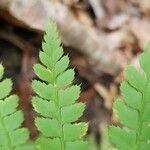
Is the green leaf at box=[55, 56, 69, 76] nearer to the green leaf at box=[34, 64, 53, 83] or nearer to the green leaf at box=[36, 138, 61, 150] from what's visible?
the green leaf at box=[34, 64, 53, 83]

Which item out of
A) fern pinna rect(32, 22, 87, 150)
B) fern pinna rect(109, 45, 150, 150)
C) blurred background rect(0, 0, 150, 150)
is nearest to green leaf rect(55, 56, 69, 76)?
fern pinna rect(32, 22, 87, 150)

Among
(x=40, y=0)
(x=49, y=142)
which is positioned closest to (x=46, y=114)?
(x=49, y=142)

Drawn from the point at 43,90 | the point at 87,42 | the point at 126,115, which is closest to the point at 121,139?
the point at 126,115

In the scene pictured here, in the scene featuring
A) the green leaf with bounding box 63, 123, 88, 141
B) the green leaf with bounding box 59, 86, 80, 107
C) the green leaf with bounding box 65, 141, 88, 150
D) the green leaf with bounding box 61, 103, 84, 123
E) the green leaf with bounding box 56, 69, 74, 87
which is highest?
the green leaf with bounding box 56, 69, 74, 87

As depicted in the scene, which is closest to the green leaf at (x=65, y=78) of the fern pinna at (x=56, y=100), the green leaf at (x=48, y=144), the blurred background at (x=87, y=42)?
the fern pinna at (x=56, y=100)

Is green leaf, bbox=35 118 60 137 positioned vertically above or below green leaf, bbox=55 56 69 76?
below

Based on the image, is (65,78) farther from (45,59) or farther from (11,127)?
(11,127)
